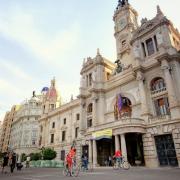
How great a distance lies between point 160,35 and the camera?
2925 cm

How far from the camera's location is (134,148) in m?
28.2

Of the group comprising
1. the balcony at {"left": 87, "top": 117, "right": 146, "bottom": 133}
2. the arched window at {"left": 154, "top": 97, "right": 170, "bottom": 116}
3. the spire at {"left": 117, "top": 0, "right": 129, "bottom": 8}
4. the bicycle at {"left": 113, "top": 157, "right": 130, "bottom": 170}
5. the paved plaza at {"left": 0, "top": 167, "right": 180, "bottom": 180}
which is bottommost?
the paved plaza at {"left": 0, "top": 167, "right": 180, "bottom": 180}

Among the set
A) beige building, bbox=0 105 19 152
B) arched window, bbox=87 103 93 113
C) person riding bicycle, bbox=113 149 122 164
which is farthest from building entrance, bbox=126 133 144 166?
beige building, bbox=0 105 19 152

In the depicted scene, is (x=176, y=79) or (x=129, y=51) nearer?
(x=176, y=79)

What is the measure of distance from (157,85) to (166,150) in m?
9.08

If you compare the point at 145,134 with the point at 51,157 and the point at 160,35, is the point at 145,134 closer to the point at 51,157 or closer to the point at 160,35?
the point at 160,35

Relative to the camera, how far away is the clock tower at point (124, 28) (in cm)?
3944

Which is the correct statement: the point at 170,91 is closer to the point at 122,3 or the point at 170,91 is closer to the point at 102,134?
the point at 102,134

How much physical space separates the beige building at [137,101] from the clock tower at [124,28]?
0.68 ft

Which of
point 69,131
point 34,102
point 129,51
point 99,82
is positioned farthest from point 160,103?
point 34,102

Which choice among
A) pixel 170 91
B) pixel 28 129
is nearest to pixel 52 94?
pixel 28 129

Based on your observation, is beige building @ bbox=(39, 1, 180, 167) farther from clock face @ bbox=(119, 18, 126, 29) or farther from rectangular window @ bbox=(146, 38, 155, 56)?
clock face @ bbox=(119, 18, 126, 29)

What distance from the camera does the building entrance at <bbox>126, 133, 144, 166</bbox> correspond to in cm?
2677

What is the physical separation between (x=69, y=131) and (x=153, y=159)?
2323 cm
